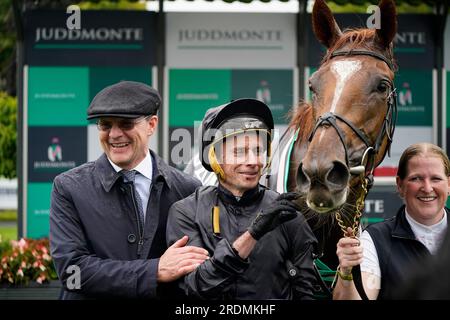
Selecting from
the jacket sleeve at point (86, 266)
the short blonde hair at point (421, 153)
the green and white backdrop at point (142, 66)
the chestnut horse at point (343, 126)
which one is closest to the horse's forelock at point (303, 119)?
the chestnut horse at point (343, 126)

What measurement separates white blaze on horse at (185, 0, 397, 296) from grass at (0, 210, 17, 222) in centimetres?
1643

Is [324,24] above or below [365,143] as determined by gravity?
above

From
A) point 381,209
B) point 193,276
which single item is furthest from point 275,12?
point 193,276

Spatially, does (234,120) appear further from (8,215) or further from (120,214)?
(8,215)

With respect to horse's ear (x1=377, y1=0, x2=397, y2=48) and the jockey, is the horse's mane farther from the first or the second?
the jockey

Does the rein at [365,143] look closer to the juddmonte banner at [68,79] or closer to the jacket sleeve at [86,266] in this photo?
the jacket sleeve at [86,266]

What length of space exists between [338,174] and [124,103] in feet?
3.44

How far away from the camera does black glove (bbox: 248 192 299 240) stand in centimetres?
287

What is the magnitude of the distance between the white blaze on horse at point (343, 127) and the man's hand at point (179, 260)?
528mm

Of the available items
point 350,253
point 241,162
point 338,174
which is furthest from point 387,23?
point 350,253

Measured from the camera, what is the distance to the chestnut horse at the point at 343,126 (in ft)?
10.3

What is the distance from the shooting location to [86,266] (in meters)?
3.19

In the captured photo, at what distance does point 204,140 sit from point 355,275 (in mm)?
901
